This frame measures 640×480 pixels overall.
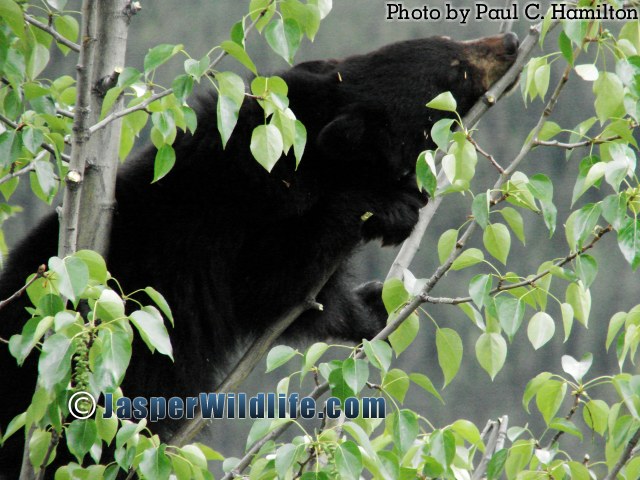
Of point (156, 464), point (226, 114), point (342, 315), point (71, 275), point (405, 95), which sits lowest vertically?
point (342, 315)

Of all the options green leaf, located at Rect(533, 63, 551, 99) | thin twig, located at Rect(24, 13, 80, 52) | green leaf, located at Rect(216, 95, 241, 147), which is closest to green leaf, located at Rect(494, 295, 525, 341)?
green leaf, located at Rect(533, 63, 551, 99)

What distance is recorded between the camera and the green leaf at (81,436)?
1199mm

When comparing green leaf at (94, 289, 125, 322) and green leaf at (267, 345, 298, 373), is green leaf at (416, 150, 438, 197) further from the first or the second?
green leaf at (94, 289, 125, 322)

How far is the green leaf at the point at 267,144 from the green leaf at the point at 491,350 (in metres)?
0.45

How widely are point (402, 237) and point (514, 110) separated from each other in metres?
2.68

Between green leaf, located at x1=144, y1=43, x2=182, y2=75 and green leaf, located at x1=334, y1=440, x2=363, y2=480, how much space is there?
2.00 ft

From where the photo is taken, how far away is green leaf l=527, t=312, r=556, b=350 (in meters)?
1.33

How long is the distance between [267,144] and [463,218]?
11.9ft

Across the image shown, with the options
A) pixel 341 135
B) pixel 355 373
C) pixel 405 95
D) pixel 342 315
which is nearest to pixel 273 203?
pixel 341 135

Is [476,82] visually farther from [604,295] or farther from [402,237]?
[604,295]

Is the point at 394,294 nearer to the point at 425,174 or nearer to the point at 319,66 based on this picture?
the point at 425,174

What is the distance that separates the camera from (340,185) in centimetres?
233

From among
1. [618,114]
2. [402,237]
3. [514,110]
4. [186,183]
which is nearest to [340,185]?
[402,237]

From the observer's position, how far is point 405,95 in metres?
2.27
